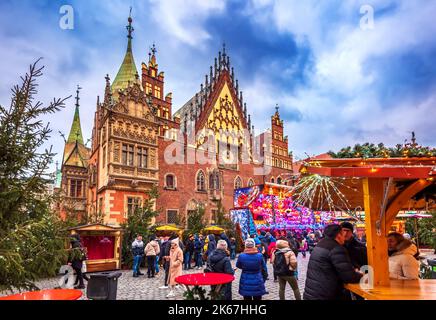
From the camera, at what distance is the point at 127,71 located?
80.7 ft

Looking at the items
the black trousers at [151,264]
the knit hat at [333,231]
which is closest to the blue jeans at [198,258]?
the black trousers at [151,264]

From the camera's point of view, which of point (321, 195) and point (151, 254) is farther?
point (151, 254)

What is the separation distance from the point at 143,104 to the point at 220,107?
868 cm

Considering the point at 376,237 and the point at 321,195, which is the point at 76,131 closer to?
the point at 321,195

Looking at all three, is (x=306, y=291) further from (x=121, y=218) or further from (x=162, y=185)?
(x=162, y=185)

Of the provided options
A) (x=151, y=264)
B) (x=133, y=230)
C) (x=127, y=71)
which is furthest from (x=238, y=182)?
(x=151, y=264)

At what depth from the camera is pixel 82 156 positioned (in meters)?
28.8

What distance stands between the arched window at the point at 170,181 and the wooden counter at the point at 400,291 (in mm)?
20434

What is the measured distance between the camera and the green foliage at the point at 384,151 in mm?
4273

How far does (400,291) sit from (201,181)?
22749 millimetres

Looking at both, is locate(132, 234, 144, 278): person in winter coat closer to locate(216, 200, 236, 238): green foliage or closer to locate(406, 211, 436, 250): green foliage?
locate(216, 200, 236, 238): green foliage

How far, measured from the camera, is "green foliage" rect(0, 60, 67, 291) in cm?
373

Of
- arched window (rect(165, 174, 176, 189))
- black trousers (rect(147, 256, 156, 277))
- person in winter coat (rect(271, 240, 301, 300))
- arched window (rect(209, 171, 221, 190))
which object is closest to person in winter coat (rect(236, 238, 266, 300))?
person in winter coat (rect(271, 240, 301, 300))
